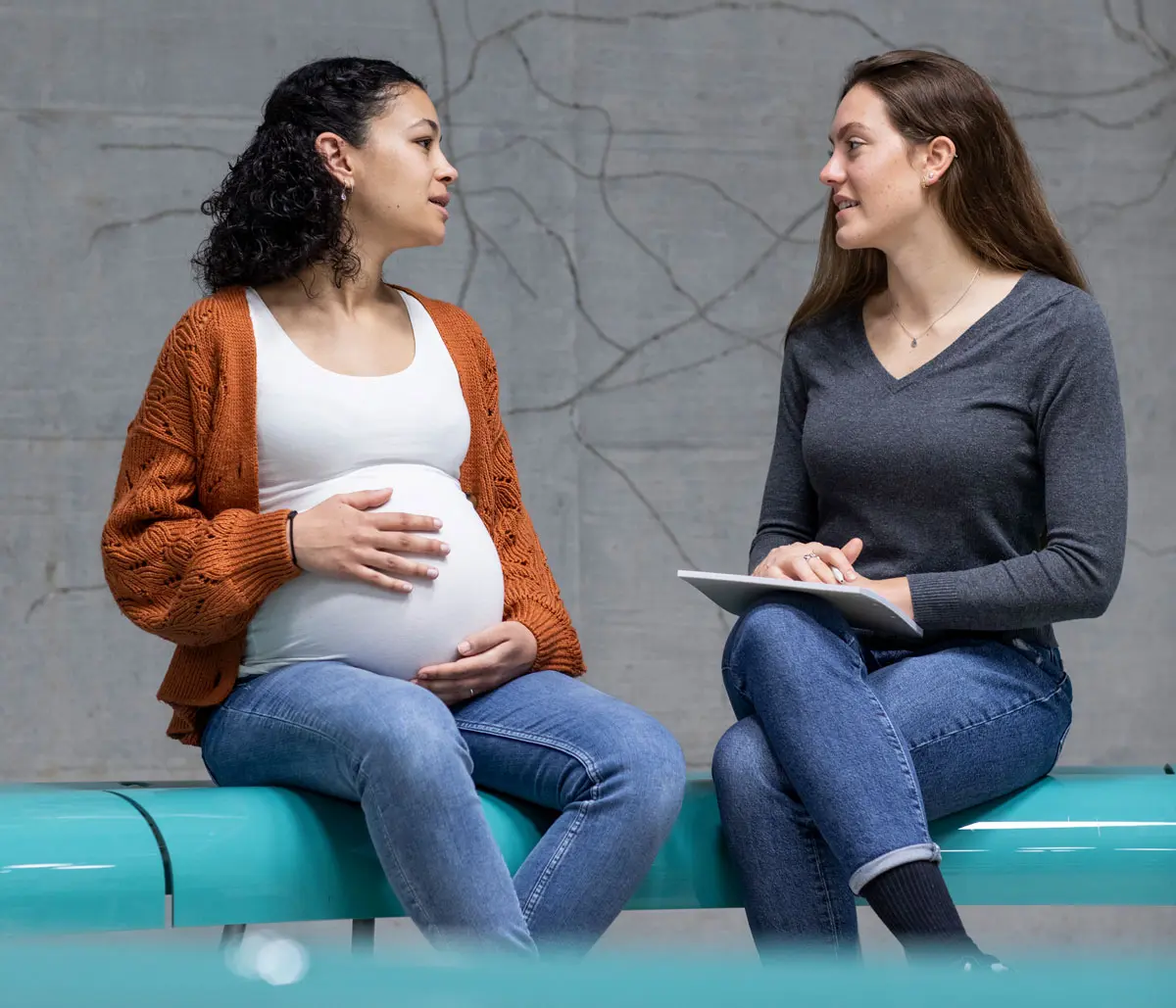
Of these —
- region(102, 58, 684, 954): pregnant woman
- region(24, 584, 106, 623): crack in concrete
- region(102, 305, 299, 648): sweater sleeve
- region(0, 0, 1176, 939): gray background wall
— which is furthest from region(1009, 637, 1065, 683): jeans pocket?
region(24, 584, 106, 623): crack in concrete

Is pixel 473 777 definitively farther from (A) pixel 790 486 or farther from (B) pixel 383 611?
(A) pixel 790 486

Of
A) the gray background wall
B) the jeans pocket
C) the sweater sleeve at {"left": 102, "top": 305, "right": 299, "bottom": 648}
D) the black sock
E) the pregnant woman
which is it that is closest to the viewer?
the black sock

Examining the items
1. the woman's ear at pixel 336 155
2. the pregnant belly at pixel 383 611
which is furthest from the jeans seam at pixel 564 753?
the woman's ear at pixel 336 155

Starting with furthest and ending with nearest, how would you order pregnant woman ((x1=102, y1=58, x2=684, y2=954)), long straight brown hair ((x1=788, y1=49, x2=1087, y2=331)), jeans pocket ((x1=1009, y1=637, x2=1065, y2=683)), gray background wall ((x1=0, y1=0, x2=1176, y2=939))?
gray background wall ((x1=0, y1=0, x2=1176, y2=939)) < long straight brown hair ((x1=788, y1=49, x2=1087, y2=331)) < jeans pocket ((x1=1009, y1=637, x2=1065, y2=683)) < pregnant woman ((x1=102, y1=58, x2=684, y2=954))

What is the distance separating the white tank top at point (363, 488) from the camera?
1.64m

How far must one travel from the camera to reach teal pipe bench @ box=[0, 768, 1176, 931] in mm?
1548

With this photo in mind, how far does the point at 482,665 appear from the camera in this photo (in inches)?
65.3

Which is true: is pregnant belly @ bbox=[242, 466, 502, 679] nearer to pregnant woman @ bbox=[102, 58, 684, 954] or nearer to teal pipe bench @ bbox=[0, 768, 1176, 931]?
pregnant woman @ bbox=[102, 58, 684, 954]

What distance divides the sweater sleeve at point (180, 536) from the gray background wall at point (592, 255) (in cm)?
130

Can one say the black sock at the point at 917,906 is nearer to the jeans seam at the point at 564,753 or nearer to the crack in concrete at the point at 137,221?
the jeans seam at the point at 564,753

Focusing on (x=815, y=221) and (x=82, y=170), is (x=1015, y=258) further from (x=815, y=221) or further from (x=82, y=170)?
(x=82, y=170)

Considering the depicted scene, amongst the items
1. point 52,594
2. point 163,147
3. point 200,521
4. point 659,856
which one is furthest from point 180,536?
point 163,147

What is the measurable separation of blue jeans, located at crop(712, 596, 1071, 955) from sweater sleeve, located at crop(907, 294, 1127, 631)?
0.07 metres

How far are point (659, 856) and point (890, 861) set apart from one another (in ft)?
1.13
